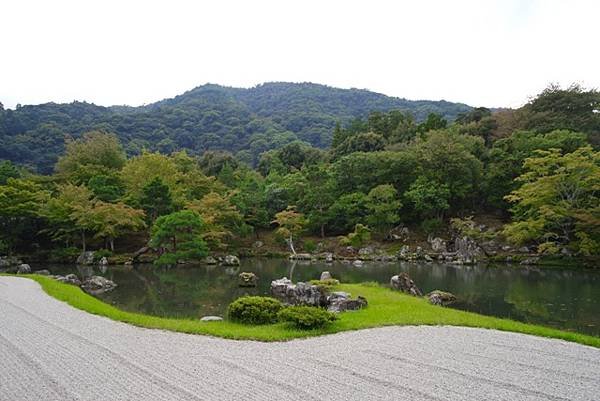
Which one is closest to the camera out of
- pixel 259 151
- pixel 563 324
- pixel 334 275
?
pixel 563 324

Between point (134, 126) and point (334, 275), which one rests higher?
point (134, 126)

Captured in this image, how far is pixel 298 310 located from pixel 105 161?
122 feet

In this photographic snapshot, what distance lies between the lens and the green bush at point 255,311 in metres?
10.0

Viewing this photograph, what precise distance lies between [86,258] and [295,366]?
1000 inches

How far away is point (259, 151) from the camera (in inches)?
3162

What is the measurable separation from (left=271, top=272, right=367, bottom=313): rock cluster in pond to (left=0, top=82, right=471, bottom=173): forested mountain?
172 feet

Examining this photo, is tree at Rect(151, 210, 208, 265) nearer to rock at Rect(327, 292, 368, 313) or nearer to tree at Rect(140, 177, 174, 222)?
tree at Rect(140, 177, 174, 222)

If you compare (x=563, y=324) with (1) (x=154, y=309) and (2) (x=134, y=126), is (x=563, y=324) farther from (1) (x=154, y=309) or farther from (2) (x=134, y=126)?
(2) (x=134, y=126)

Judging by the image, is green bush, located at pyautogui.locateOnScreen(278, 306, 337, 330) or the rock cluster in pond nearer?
green bush, located at pyautogui.locateOnScreen(278, 306, 337, 330)

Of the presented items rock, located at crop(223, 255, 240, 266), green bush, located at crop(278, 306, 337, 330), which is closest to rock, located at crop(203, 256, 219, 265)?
rock, located at crop(223, 255, 240, 266)

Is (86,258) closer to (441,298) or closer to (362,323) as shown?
(441,298)

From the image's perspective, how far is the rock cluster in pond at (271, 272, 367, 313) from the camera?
12141 millimetres

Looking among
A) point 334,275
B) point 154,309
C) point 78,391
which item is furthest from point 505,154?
point 78,391

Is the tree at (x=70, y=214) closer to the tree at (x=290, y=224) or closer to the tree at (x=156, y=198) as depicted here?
the tree at (x=156, y=198)
